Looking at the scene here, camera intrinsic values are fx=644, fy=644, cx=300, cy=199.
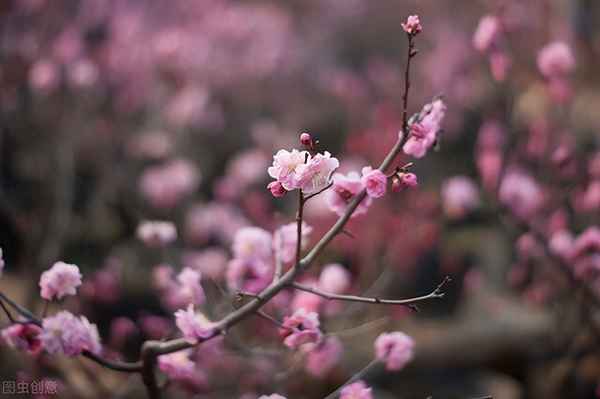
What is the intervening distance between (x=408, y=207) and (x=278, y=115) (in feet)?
10.5

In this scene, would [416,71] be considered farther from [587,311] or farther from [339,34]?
[587,311]

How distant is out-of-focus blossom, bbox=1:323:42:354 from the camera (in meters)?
1.82

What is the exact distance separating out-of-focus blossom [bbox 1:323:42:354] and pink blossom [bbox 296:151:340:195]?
34.7 inches

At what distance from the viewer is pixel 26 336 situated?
1827mm

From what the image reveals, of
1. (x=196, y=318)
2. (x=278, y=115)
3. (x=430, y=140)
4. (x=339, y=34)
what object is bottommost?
(x=196, y=318)

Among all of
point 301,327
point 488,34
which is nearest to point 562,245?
point 488,34

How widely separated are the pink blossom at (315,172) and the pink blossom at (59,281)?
2.44ft

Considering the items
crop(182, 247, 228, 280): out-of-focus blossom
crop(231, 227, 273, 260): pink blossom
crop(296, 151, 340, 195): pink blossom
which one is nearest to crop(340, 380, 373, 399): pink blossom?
crop(231, 227, 273, 260): pink blossom

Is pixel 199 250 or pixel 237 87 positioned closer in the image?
pixel 199 250

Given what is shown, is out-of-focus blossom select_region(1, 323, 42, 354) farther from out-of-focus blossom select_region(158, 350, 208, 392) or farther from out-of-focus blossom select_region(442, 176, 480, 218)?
out-of-focus blossom select_region(442, 176, 480, 218)

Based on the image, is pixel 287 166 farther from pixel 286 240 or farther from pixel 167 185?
pixel 167 185

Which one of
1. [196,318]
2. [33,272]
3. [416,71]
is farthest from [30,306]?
[416,71]

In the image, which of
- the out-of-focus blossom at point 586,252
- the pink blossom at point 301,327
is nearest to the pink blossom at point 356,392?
the pink blossom at point 301,327

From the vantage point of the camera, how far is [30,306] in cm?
392
